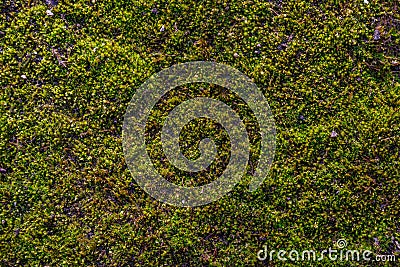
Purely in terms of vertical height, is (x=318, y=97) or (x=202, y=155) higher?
(x=318, y=97)

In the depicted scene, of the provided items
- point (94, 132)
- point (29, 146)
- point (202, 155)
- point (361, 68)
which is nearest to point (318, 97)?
point (361, 68)

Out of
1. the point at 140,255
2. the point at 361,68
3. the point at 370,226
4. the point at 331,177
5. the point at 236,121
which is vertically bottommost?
the point at 140,255

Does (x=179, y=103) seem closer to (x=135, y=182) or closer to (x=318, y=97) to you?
(x=135, y=182)

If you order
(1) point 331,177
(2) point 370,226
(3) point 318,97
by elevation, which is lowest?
(2) point 370,226

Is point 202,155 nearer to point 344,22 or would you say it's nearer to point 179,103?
point 179,103

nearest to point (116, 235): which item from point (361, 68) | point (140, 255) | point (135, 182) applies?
point (140, 255)

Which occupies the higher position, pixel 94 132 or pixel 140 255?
pixel 94 132
